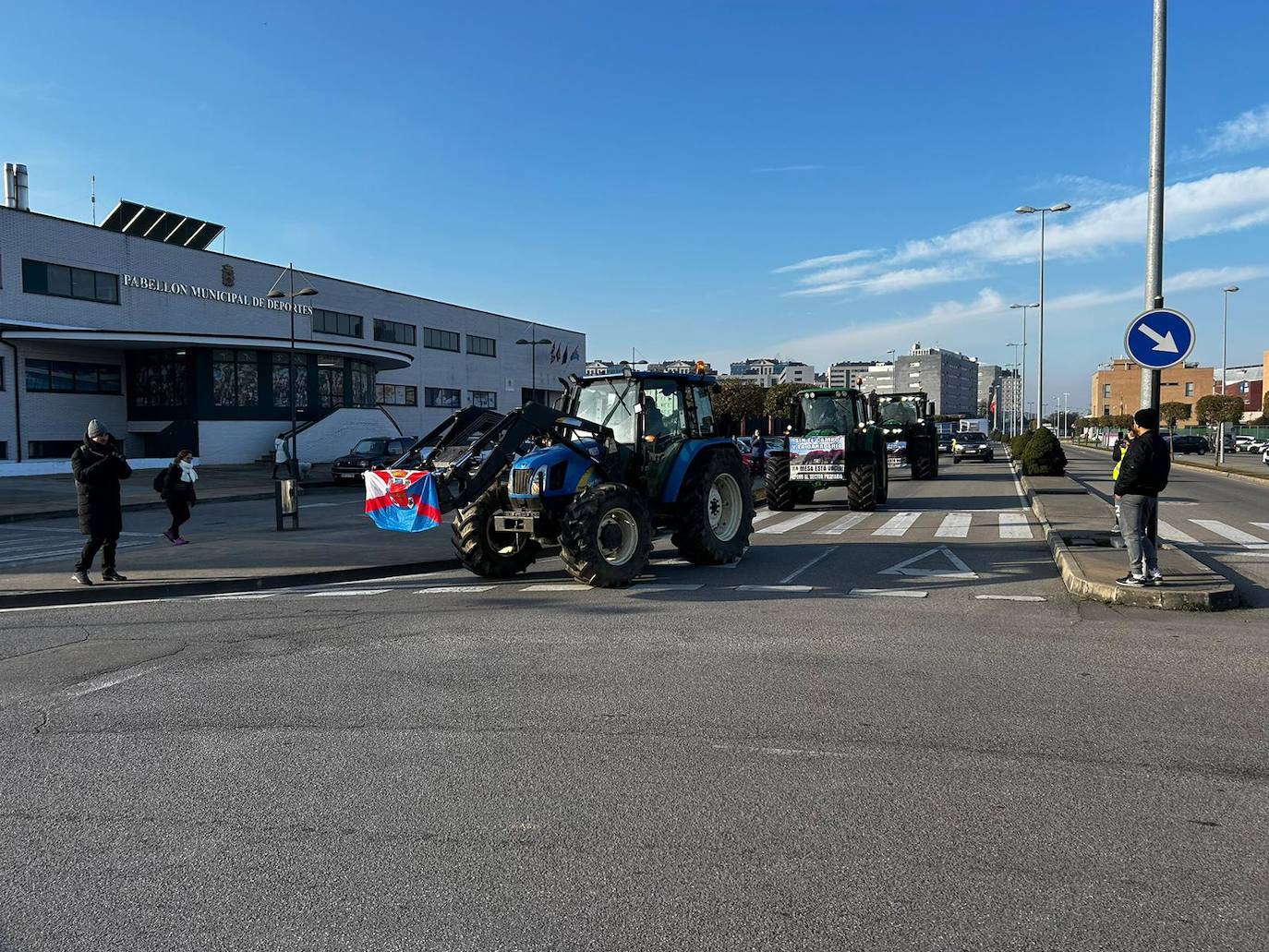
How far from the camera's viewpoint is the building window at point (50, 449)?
110 ft

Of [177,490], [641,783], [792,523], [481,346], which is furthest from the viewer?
[481,346]

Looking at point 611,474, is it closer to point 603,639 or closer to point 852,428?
point 603,639

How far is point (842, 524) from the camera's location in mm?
17094

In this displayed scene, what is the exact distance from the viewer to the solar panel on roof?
4128 cm

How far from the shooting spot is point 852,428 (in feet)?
68.1

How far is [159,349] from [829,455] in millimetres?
29177

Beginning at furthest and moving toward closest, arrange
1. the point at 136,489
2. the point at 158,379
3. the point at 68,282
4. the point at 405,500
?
1. the point at 158,379
2. the point at 68,282
3. the point at 136,489
4. the point at 405,500

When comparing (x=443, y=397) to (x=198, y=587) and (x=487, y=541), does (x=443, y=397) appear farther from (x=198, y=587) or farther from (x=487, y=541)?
(x=487, y=541)

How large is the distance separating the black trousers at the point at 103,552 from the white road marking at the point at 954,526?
38.9 ft

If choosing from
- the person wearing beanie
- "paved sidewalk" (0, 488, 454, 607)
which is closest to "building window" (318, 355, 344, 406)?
"paved sidewalk" (0, 488, 454, 607)

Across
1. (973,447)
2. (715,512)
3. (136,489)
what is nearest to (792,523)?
(715,512)

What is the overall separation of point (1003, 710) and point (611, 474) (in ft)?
20.0

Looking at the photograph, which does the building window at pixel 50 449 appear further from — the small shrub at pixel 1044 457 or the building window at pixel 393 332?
the small shrub at pixel 1044 457

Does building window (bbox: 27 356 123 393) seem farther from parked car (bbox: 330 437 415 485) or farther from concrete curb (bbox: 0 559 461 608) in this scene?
concrete curb (bbox: 0 559 461 608)
